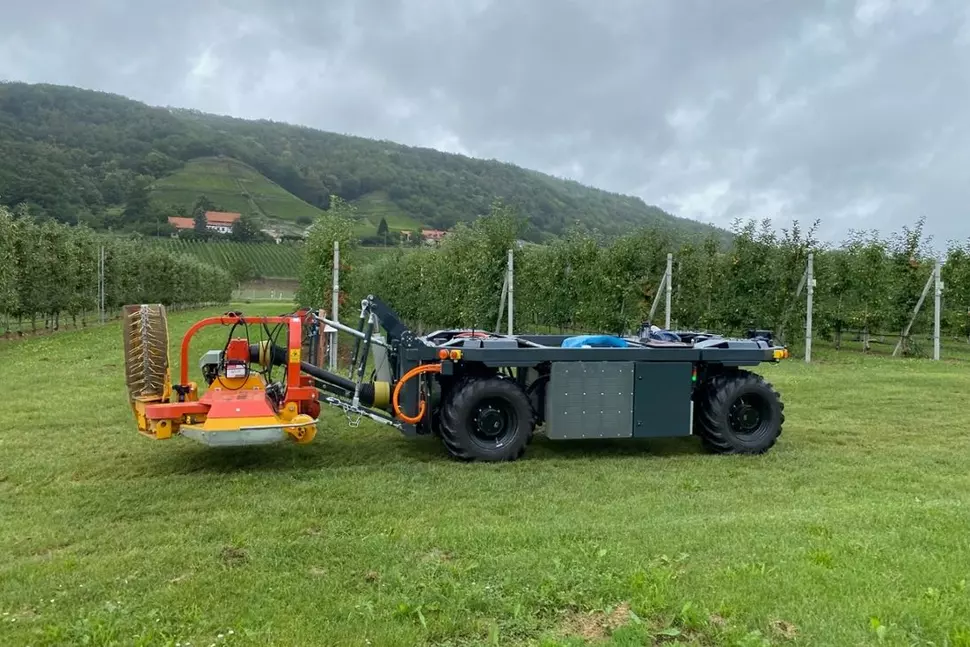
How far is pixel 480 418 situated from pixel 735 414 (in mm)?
2612

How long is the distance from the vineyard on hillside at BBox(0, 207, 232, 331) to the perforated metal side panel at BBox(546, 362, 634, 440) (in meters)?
16.0

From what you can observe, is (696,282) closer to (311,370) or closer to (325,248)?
(325,248)

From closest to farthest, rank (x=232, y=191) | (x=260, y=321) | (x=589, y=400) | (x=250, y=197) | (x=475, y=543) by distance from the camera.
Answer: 1. (x=475, y=543)
2. (x=260, y=321)
3. (x=589, y=400)
4. (x=250, y=197)
5. (x=232, y=191)

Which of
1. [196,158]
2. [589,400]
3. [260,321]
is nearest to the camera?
[260,321]

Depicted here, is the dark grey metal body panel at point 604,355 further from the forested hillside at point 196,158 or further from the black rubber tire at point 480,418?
the forested hillside at point 196,158

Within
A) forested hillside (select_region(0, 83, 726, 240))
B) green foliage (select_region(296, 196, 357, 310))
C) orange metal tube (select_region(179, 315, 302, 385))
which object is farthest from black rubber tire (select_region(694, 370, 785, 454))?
forested hillside (select_region(0, 83, 726, 240))

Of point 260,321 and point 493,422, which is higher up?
point 260,321

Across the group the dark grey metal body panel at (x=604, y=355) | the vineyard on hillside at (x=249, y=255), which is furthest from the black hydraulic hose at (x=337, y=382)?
the vineyard on hillside at (x=249, y=255)

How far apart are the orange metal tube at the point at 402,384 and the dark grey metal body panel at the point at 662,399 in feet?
6.45

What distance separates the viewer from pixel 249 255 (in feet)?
268

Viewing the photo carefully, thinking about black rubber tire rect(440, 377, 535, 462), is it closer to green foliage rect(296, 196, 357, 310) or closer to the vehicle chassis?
the vehicle chassis

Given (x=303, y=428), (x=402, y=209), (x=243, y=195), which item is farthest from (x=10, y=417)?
(x=243, y=195)

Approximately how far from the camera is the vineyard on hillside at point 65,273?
60.8 feet

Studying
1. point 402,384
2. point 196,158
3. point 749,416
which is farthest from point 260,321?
point 196,158
